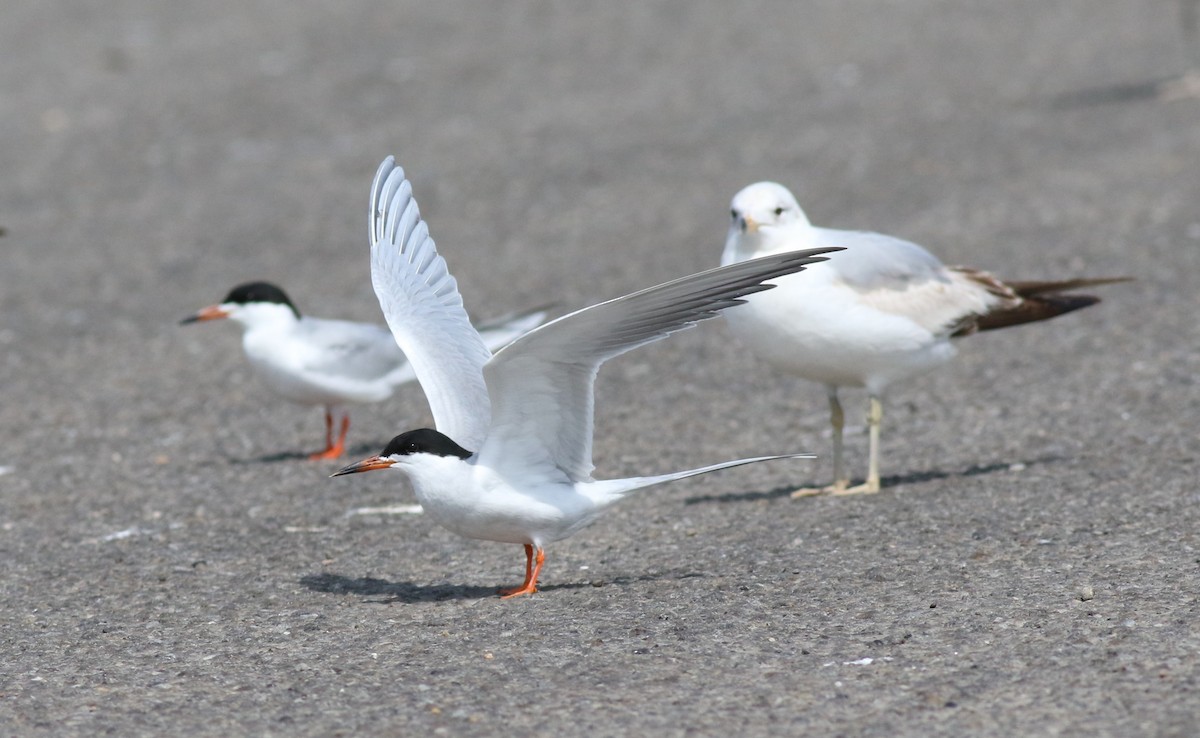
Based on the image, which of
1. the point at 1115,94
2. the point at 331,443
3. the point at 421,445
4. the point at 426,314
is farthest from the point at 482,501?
the point at 1115,94

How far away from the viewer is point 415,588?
5273mm

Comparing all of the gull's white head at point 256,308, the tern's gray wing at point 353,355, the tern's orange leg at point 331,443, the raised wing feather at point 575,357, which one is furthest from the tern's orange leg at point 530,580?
the gull's white head at point 256,308

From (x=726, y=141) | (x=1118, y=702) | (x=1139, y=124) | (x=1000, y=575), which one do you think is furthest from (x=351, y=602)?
(x=1139, y=124)

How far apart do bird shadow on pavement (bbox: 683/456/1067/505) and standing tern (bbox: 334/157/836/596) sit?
1347 mm

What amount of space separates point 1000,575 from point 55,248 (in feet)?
28.5

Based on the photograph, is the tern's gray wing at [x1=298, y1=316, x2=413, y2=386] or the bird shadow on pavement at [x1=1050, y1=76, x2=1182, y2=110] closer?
the tern's gray wing at [x1=298, y1=316, x2=413, y2=386]

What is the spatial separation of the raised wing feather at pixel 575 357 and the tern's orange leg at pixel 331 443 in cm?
264

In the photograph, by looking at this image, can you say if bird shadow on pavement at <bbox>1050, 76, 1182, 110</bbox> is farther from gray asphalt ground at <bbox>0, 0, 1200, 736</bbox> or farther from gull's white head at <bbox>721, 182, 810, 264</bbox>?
gull's white head at <bbox>721, 182, 810, 264</bbox>

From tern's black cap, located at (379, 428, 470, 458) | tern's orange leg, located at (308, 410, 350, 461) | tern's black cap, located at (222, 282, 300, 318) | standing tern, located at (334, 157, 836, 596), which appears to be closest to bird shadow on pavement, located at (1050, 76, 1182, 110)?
tern's black cap, located at (222, 282, 300, 318)

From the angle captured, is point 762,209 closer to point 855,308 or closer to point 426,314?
point 855,308

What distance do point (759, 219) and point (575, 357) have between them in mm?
1763

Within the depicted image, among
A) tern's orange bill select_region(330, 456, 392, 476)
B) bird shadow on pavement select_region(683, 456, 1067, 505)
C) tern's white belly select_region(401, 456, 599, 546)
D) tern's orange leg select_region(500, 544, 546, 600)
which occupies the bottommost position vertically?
tern's orange leg select_region(500, 544, 546, 600)

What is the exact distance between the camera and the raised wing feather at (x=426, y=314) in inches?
203

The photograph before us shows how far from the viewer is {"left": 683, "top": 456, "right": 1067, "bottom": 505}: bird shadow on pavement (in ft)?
20.7
